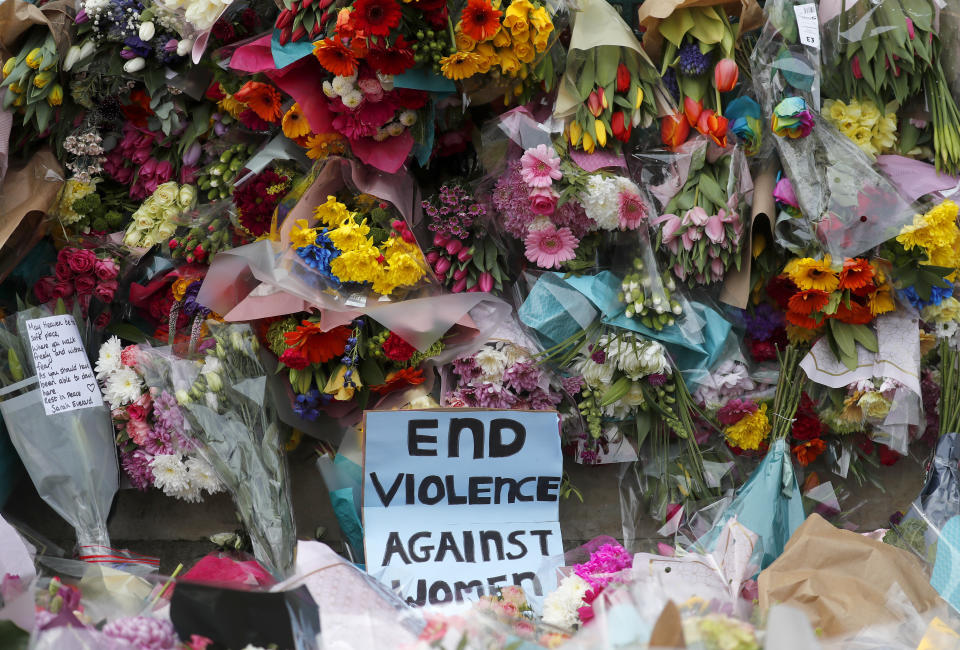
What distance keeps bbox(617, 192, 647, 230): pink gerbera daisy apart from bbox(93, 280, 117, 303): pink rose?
125 centimetres

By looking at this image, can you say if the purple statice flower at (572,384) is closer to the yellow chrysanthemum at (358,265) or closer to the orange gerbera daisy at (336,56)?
the yellow chrysanthemum at (358,265)

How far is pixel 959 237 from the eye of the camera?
190cm

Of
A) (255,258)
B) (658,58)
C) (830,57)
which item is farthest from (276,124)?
(830,57)

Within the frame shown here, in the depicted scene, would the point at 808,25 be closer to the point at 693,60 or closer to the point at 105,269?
the point at 693,60

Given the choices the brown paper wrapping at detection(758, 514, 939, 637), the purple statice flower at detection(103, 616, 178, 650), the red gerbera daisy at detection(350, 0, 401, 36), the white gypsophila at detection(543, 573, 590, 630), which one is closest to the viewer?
the purple statice flower at detection(103, 616, 178, 650)

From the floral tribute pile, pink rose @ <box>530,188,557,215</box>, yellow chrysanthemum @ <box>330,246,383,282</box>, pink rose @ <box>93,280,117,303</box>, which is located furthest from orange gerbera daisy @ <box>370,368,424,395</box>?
pink rose @ <box>93,280,117,303</box>

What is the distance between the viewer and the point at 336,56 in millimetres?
1774

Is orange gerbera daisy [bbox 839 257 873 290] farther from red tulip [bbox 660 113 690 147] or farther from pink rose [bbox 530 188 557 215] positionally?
pink rose [bbox 530 188 557 215]

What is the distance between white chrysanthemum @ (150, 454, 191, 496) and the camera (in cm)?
201

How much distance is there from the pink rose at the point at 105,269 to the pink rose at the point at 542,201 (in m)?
1.05

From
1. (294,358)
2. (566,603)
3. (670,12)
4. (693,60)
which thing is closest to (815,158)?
(693,60)

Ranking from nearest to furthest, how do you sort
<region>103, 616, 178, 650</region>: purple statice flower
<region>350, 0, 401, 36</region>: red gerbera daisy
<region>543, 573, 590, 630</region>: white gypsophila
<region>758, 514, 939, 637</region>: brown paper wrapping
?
<region>103, 616, 178, 650</region>: purple statice flower → <region>758, 514, 939, 637</region>: brown paper wrapping → <region>543, 573, 590, 630</region>: white gypsophila → <region>350, 0, 401, 36</region>: red gerbera daisy

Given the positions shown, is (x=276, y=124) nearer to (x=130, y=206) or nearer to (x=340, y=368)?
(x=130, y=206)

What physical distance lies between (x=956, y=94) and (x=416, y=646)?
1.77 metres
